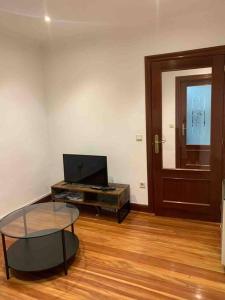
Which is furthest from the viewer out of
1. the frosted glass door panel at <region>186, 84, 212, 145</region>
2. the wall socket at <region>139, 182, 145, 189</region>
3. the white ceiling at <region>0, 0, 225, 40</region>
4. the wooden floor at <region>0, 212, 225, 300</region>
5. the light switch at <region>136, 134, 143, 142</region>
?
the wall socket at <region>139, 182, 145, 189</region>

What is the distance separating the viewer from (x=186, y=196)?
325 centimetres

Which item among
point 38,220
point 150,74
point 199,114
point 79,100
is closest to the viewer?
point 38,220

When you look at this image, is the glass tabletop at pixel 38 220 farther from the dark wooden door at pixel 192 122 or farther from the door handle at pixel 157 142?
the dark wooden door at pixel 192 122

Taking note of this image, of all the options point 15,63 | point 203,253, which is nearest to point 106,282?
point 203,253

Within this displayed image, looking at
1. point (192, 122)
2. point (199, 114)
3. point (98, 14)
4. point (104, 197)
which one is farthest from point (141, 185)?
point (98, 14)

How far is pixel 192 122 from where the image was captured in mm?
3098

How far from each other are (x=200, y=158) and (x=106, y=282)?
187 cm

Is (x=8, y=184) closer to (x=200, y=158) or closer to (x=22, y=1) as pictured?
(x=22, y=1)

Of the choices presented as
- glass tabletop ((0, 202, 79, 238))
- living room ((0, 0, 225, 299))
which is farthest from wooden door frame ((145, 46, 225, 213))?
glass tabletop ((0, 202, 79, 238))

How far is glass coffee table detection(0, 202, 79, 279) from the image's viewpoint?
224 centimetres

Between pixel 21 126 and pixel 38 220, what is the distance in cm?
149

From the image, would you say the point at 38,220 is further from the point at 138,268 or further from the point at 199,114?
the point at 199,114

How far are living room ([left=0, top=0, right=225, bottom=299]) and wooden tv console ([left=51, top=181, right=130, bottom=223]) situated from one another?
0.04m

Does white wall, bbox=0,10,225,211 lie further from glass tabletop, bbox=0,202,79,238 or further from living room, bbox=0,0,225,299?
glass tabletop, bbox=0,202,79,238
